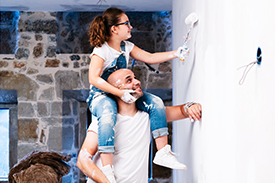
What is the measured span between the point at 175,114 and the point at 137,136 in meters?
0.25

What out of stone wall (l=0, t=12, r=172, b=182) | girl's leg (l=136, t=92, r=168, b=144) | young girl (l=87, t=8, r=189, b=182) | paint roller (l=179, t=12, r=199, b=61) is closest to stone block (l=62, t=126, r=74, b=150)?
stone wall (l=0, t=12, r=172, b=182)

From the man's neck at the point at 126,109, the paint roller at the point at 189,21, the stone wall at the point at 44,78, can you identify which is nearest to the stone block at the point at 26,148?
the stone wall at the point at 44,78

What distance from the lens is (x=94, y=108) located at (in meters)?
1.87

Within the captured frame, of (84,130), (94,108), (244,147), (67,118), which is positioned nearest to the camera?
(244,147)

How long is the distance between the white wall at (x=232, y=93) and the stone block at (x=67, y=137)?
2.15 m

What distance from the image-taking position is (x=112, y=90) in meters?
1.80

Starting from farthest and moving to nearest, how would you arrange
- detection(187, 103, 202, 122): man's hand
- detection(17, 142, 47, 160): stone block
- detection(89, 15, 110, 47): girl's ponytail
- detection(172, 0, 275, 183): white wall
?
1. detection(17, 142, 47, 160): stone block
2. detection(89, 15, 110, 47): girl's ponytail
3. detection(187, 103, 202, 122): man's hand
4. detection(172, 0, 275, 183): white wall

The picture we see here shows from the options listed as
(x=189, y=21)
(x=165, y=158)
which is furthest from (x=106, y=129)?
(x=189, y=21)

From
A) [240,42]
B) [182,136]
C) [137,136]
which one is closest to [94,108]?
[137,136]

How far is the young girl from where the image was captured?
5.74ft

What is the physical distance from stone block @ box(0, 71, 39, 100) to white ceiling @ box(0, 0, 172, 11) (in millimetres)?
731

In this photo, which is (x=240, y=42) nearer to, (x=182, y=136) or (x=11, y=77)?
(x=182, y=136)

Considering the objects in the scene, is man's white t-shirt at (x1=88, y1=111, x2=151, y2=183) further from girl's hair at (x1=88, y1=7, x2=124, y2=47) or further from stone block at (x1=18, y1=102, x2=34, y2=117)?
stone block at (x1=18, y1=102, x2=34, y2=117)

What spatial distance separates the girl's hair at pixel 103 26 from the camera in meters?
1.98
